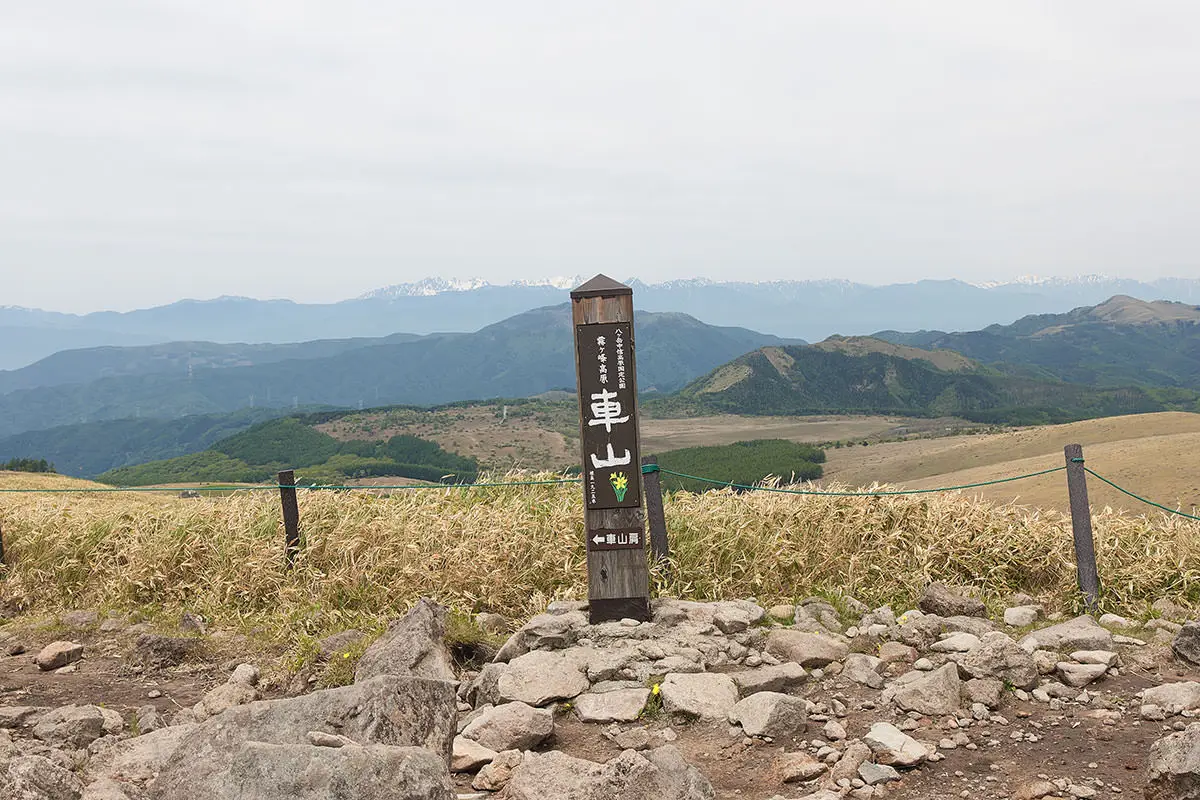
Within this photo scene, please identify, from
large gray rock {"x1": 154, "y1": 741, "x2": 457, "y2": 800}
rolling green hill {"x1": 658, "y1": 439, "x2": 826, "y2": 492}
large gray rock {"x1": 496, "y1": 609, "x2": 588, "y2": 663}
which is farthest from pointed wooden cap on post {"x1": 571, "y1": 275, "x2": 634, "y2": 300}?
rolling green hill {"x1": 658, "y1": 439, "x2": 826, "y2": 492}

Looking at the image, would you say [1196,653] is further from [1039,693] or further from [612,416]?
[612,416]

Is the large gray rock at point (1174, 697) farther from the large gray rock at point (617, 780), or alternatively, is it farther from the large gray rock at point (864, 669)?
the large gray rock at point (617, 780)

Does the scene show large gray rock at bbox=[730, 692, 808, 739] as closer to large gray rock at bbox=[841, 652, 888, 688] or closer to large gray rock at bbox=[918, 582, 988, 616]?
large gray rock at bbox=[841, 652, 888, 688]

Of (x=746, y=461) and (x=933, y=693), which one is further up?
(x=933, y=693)

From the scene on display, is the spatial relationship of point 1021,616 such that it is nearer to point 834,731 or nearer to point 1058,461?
point 834,731

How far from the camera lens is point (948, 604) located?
24.6 feet

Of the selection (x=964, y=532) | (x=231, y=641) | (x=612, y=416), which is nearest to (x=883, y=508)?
(x=964, y=532)

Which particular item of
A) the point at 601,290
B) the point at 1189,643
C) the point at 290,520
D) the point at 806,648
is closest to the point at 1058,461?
the point at 1189,643

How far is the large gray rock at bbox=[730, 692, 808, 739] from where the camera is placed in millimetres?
5035

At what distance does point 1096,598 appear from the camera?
810cm

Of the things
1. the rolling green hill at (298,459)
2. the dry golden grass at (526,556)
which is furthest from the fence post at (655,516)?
the rolling green hill at (298,459)

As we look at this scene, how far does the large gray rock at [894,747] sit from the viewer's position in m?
4.54

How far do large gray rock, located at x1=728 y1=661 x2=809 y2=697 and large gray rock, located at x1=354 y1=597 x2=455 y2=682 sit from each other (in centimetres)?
219

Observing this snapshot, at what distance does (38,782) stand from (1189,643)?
742cm
